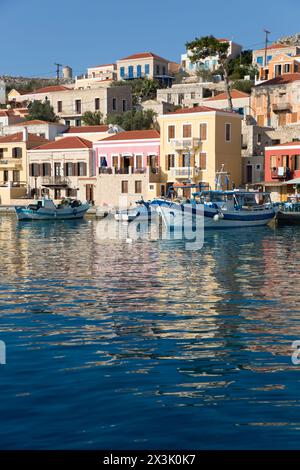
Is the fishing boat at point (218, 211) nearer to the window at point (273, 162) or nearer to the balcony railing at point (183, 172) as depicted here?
the window at point (273, 162)

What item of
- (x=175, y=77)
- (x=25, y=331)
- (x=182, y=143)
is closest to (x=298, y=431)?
(x=25, y=331)

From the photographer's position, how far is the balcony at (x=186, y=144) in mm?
55188

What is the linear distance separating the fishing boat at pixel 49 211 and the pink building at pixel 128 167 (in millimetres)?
5106

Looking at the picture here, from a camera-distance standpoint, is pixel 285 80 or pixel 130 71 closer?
pixel 285 80

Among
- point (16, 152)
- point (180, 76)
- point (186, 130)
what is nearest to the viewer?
point (186, 130)

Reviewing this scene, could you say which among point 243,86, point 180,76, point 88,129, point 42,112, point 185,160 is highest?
point 180,76

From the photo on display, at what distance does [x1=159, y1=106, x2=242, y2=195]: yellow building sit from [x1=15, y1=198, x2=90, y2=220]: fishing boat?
27.5ft

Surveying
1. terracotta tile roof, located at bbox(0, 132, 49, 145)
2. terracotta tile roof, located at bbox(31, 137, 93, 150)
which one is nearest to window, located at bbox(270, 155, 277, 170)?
terracotta tile roof, located at bbox(31, 137, 93, 150)

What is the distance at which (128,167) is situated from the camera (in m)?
59.2

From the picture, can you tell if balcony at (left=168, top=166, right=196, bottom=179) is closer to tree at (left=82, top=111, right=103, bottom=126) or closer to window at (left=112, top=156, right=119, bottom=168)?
window at (left=112, top=156, right=119, bottom=168)

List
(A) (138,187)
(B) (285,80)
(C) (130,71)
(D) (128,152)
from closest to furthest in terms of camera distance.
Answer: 1. (A) (138,187)
2. (D) (128,152)
3. (B) (285,80)
4. (C) (130,71)

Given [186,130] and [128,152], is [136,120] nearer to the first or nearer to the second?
[128,152]

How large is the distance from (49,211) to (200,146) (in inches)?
545

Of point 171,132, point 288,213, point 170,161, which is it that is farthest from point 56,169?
point 288,213
